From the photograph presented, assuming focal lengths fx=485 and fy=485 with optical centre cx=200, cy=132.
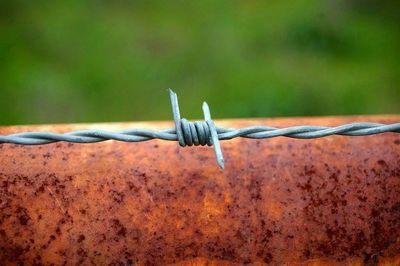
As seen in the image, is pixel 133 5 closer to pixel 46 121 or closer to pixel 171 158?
pixel 46 121

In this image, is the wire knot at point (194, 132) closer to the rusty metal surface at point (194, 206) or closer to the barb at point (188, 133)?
the barb at point (188, 133)

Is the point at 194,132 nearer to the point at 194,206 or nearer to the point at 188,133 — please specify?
the point at 188,133

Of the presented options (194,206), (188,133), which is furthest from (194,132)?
(194,206)

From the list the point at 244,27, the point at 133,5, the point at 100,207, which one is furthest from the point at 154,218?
the point at 133,5

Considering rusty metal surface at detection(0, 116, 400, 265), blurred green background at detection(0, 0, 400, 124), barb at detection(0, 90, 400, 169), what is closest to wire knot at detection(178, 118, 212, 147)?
barb at detection(0, 90, 400, 169)

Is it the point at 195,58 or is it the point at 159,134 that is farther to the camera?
the point at 195,58

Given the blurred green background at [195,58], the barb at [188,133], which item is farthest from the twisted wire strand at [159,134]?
the blurred green background at [195,58]
